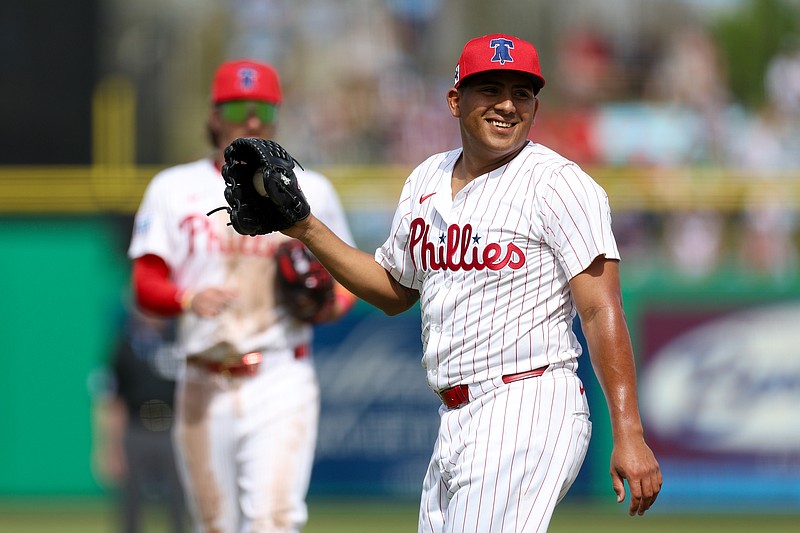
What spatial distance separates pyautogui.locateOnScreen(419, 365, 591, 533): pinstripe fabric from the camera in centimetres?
327

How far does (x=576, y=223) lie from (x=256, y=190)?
0.93m

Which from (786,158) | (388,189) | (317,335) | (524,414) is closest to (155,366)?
(317,335)

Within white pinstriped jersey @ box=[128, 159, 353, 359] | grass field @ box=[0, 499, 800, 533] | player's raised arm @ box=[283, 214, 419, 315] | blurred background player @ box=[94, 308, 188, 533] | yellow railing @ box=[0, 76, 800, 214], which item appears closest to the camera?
player's raised arm @ box=[283, 214, 419, 315]

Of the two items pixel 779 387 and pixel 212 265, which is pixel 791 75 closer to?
pixel 779 387

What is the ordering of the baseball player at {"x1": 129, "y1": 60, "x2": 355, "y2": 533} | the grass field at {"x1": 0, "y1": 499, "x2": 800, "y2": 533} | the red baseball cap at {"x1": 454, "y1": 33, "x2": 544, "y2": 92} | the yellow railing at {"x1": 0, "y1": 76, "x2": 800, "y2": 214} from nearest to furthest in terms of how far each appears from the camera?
the red baseball cap at {"x1": 454, "y1": 33, "x2": 544, "y2": 92}
the baseball player at {"x1": 129, "y1": 60, "x2": 355, "y2": 533}
the grass field at {"x1": 0, "y1": 499, "x2": 800, "y2": 533}
the yellow railing at {"x1": 0, "y1": 76, "x2": 800, "y2": 214}

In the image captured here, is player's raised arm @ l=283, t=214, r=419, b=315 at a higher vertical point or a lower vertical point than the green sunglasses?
lower

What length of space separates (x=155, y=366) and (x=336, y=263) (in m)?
4.22

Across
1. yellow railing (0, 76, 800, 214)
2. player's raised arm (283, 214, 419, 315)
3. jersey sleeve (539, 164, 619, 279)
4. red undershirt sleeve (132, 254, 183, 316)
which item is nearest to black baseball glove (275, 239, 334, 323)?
red undershirt sleeve (132, 254, 183, 316)

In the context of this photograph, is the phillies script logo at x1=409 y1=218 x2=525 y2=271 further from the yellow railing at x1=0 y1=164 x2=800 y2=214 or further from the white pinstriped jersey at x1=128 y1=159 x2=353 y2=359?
the yellow railing at x1=0 y1=164 x2=800 y2=214

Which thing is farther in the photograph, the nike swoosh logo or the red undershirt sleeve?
the red undershirt sleeve

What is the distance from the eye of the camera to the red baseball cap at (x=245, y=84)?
4.90 metres

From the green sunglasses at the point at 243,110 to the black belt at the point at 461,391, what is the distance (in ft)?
6.12

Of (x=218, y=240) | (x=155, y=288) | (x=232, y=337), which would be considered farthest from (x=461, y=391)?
(x=155, y=288)

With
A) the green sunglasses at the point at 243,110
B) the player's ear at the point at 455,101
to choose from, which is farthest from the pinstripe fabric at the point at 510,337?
the green sunglasses at the point at 243,110
